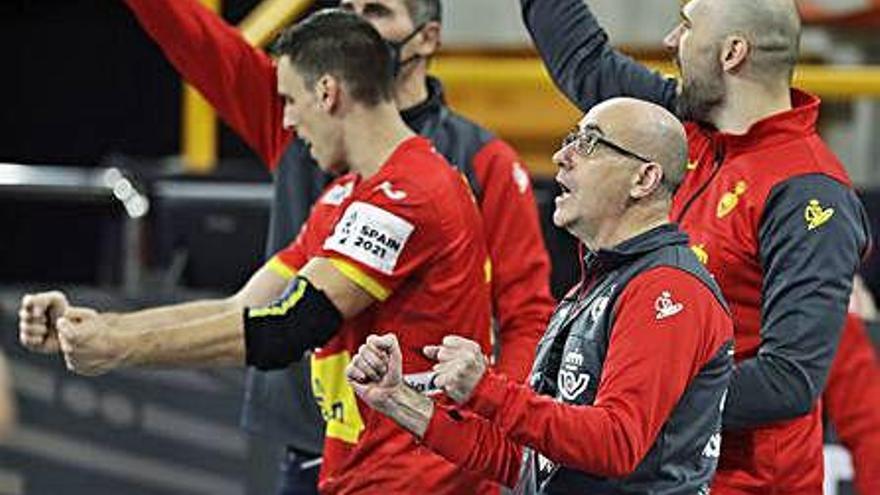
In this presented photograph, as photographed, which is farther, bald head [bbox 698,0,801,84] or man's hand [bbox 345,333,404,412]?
bald head [bbox 698,0,801,84]

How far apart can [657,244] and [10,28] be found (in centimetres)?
903

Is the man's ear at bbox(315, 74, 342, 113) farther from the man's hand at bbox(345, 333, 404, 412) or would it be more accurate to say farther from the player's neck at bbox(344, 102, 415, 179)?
the man's hand at bbox(345, 333, 404, 412)

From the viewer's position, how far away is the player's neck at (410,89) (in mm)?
5461

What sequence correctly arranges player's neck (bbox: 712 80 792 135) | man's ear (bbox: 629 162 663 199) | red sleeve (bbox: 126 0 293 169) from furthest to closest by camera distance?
red sleeve (bbox: 126 0 293 169), player's neck (bbox: 712 80 792 135), man's ear (bbox: 629 162 663 199)

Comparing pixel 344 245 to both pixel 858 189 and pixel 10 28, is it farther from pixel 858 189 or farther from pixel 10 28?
pixel 10 28

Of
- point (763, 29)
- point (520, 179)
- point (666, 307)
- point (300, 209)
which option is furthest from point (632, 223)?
point (300, 209)

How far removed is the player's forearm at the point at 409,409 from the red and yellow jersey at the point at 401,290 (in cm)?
67

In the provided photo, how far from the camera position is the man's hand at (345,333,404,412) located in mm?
3814

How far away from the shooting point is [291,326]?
453 cm

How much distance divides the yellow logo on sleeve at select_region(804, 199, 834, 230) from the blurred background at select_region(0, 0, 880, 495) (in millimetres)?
2578

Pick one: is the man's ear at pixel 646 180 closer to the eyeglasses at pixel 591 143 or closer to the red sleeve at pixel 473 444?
the eyeglasses at pixel 591 143

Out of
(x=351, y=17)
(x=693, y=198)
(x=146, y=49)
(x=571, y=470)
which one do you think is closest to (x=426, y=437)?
(x=571, y=470)

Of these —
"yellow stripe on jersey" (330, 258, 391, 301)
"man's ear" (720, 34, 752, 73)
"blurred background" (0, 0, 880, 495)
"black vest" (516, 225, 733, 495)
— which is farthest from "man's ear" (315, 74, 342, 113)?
"blurred background" (0, 0, 880, 495)

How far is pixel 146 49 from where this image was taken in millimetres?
12125
